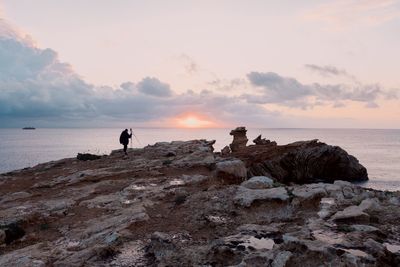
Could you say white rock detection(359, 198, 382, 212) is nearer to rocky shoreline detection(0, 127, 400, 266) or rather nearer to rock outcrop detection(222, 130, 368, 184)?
rocky shoreline detection(0, 127, 400, 266)

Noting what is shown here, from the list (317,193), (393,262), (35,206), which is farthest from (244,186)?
(35,206)

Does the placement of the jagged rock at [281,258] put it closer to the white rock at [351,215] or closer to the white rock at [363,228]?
the white rock at [363,228]

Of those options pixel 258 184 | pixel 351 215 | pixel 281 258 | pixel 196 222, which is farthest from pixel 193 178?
pixel 281 258

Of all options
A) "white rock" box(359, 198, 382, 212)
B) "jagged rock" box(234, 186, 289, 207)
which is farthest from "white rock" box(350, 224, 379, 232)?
"jagged rock" box(234, 186, 289, 207)

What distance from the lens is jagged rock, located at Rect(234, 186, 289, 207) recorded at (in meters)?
15.4

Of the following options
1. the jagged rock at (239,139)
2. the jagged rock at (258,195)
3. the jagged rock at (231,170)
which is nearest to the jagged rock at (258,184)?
the jagged rock at (258,195)

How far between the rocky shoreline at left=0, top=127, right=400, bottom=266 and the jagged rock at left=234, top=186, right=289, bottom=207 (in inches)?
1.5

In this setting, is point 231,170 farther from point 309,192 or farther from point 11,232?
point 11,232

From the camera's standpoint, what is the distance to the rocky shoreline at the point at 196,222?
1055cm

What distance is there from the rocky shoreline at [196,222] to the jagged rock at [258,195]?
Result: 0.12 ft

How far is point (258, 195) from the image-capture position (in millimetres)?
15789

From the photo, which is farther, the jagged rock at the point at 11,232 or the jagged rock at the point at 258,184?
the jagged rock at the point at 258,184

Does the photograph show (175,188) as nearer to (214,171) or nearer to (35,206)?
(214,171)

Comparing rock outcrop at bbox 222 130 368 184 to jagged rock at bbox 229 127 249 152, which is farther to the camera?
jagged rock at bbox 229 127 249 152
